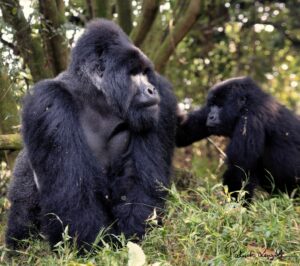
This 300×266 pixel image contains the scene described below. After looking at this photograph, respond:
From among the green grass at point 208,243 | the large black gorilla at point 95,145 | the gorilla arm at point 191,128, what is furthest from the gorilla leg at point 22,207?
the gorilla arm at point 191,128

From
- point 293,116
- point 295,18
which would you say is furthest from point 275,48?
point 293,116

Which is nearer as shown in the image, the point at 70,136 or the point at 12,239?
the point at 70,136

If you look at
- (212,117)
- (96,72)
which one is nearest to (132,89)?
(96,72)

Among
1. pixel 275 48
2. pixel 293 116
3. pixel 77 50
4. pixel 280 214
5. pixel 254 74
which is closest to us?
pixel 280 214

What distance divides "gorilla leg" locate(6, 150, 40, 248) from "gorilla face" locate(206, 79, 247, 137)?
1817mm

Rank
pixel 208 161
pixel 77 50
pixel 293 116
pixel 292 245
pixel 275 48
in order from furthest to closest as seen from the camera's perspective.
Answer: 1. pixel 275 48
2. pixel 208 161
3. pixel 293 116
4. pixel 77 50
5. pixel 292 245

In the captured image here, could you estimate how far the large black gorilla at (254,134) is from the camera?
4926 mm

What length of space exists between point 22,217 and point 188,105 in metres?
3.98

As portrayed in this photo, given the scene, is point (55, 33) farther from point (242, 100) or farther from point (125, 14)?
point (242, 100)

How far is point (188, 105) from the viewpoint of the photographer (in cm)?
774

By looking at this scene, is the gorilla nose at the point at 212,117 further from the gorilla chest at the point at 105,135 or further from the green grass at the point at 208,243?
the green grass at the point at 208,243

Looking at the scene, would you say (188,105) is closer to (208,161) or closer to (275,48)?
(208,161)

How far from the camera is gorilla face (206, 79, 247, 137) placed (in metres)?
5.22

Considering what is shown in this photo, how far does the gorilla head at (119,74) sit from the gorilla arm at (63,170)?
0.33 metres
